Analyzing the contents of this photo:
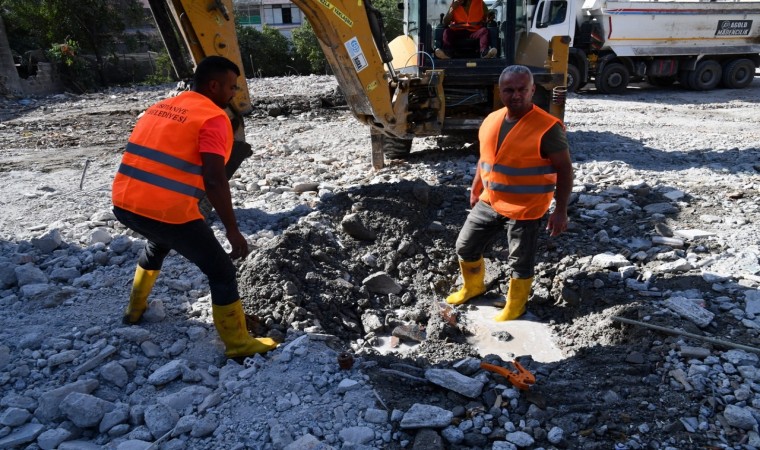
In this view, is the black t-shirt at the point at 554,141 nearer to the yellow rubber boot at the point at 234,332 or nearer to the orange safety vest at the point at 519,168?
the orange safety vest at the point at 519,168

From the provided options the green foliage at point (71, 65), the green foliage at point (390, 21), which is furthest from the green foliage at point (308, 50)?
the green foliage at point (71, 65)

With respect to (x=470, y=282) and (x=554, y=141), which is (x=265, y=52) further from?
(x=554, y=141)

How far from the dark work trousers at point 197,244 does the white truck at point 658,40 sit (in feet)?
40.8

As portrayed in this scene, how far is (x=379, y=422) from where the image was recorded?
2629 millimetres

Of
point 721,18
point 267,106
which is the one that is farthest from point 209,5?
point 721,18

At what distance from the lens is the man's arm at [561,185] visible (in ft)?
11.4

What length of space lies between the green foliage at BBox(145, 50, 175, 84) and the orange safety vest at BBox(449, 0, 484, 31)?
1530 cm

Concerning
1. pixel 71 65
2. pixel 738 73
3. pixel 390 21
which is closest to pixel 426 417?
pixel 738 73

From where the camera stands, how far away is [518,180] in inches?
143

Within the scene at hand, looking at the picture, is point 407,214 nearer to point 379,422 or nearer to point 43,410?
point 379,422

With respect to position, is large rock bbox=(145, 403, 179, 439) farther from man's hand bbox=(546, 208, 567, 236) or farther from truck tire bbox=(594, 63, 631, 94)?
truck tire bbox=(594, 63, 631, 94)

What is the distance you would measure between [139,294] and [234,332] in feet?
2.34

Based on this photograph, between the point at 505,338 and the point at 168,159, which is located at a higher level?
the point at 168,159

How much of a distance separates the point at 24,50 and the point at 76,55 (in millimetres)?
2355
